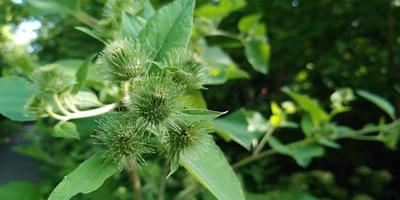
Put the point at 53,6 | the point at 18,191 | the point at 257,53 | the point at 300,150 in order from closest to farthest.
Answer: the point at 18,191
the point at 53,6
the point at 300,150
the point at 257,53

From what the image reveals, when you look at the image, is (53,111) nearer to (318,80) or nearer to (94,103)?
(94,103)

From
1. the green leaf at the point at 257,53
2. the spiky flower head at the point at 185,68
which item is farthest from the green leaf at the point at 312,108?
the spiky flower head at the point at 185,68

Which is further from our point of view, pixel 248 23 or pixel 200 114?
pixel 248 23

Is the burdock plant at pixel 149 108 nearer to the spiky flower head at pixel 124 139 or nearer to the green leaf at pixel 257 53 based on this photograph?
the spiky flower head at pixel 124 139

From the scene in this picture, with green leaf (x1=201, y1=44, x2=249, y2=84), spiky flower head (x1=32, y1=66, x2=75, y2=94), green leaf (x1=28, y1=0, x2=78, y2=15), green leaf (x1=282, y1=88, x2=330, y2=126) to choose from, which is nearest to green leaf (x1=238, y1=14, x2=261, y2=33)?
green leaf (x1=201, y1=44, x2=249, y2=84)

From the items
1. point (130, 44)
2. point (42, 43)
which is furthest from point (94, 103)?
point (42, 43)

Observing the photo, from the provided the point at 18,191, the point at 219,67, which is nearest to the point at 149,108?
the point at 219,67

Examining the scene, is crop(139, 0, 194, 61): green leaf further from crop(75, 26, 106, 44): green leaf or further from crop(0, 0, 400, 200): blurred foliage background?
crop(0, 0, 400, 200): blurred foliage background

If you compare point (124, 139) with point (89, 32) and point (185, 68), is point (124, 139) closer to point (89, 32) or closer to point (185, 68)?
point (185, 68)
